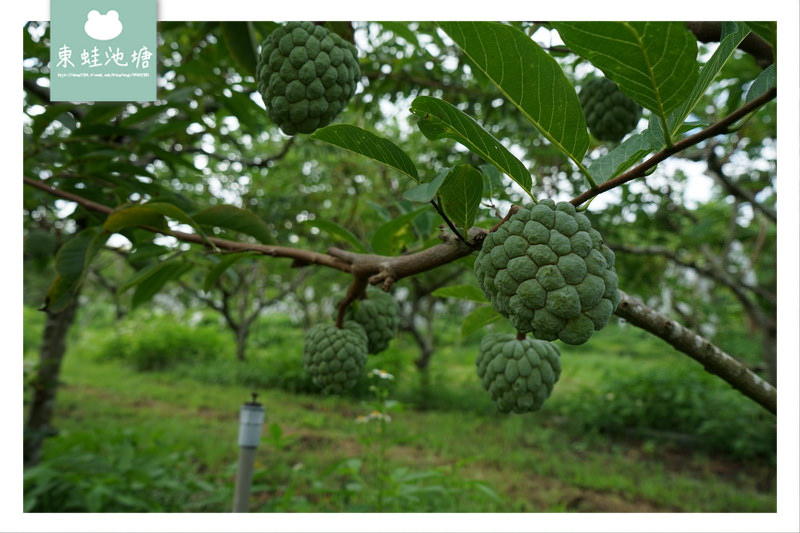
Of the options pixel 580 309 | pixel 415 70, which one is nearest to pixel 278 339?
pixel 415 70

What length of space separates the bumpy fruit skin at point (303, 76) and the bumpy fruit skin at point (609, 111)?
0.61 meters

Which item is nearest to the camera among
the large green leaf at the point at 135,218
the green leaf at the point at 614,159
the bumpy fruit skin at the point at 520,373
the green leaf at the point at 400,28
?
the green leaf at the point at 614,159

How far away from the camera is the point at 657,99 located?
53cm

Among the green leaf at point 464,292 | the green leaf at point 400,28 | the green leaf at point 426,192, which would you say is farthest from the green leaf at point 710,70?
the green leaf at point 400,28

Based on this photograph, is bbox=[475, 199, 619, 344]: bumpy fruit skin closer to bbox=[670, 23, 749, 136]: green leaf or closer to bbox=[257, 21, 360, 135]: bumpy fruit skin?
bbox=[670, 23, 749, 136]: green leaf

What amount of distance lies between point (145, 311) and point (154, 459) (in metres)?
9.01

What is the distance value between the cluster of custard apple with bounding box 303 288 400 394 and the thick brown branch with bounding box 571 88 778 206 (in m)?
0.56

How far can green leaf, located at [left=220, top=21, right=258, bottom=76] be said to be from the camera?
119cm

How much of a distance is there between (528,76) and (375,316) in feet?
2.31

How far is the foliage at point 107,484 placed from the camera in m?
2.24

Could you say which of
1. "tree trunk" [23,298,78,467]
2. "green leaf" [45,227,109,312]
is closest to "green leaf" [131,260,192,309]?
"green leaf" [45,227,109,312]

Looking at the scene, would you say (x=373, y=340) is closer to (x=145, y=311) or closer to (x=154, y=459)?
(x=154, y=459)

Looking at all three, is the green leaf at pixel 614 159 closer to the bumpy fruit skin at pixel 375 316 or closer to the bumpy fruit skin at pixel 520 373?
the bumpy fruit skin at pixel 520 373

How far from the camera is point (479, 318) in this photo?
39.5 inches
